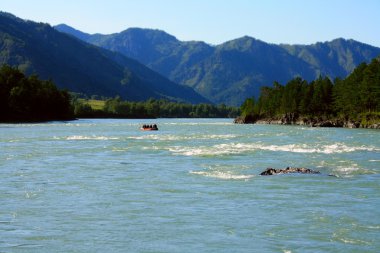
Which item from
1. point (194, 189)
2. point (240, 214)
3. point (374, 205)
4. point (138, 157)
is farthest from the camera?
point (138, 157)

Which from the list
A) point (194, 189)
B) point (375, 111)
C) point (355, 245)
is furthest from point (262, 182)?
point (375, 111)

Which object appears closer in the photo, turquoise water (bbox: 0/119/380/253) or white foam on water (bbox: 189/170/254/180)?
turquoise water (bbox: 0/119/380/253)

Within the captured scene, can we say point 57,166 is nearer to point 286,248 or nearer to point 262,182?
point 262,182

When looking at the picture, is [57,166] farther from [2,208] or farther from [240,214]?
[240,214]

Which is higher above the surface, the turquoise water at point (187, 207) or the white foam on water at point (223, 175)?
the white foam on water at point (223, 175)

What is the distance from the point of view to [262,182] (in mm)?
39375

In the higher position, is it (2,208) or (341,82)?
(341,82)

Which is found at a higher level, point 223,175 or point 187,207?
point 223,175

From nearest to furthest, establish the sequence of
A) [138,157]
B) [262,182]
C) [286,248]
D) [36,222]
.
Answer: [286,248] → [36,222] → [262,182] → [138,157]

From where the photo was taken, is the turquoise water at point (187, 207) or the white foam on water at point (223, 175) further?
the white foam on water at point (223, 175)

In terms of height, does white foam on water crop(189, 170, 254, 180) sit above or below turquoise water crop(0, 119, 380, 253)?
above

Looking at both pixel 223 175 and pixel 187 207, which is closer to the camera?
pixel 187 207

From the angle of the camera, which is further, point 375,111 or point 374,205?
point 375,111

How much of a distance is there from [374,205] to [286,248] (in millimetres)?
10799
